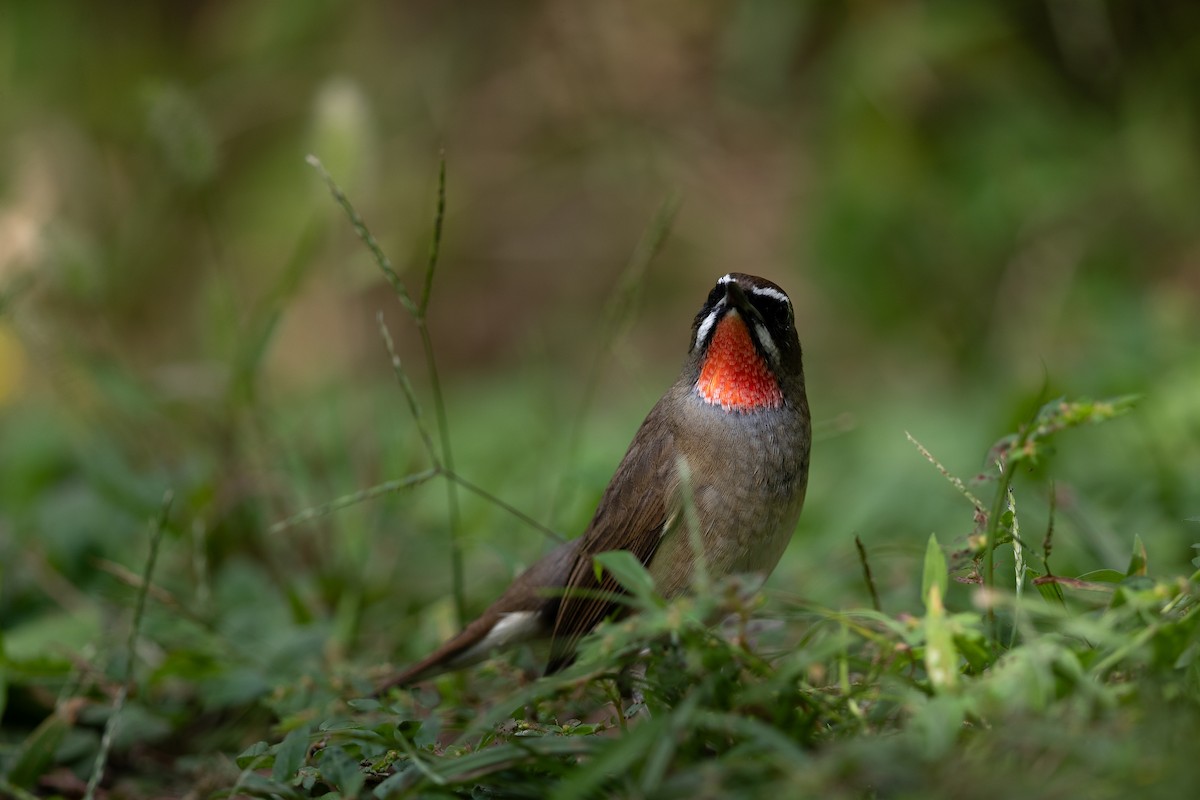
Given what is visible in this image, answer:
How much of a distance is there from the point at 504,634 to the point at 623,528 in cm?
48

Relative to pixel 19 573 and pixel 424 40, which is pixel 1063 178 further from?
pixel 19 573

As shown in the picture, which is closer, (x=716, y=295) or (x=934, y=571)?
(x=934, y=571)

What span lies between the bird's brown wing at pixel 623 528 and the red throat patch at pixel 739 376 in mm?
181

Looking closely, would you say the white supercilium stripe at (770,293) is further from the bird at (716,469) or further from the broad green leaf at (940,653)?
the broad green leaf at (940,653)

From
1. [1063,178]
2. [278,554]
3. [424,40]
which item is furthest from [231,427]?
[424,40]

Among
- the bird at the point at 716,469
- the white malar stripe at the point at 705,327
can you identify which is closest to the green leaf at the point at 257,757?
the bird at the point at 716,469

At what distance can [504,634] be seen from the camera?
3.31 m

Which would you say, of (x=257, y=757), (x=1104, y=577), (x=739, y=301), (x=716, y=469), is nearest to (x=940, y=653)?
(x=1104, y=577)

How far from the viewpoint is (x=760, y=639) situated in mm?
3205

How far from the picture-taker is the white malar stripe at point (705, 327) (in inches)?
118

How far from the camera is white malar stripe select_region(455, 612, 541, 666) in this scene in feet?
10.8

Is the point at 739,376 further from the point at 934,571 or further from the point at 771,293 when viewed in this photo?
the point at 934,571

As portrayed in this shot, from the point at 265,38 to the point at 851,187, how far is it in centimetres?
423

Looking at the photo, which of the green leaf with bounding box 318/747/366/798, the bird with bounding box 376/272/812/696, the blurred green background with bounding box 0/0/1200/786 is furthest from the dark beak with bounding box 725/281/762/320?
the green leaf with bounding box 318/747/366/798
